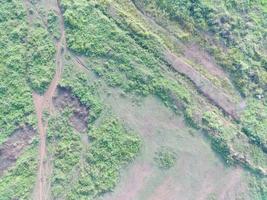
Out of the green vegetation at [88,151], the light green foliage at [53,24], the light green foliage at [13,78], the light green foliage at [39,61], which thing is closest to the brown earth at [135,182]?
the green vegetation at [88,151]

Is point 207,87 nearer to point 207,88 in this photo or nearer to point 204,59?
point 207,88

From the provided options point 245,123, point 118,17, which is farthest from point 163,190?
point 118,17

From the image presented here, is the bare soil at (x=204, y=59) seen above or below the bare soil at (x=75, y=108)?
above

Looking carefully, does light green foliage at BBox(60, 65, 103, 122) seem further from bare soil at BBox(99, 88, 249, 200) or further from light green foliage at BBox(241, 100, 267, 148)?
light green foliage at BBox(241, 100, 267, 148)

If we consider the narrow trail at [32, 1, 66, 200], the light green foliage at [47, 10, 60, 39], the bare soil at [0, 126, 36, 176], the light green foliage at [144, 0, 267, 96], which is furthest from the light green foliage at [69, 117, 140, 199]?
the light green foliage at [144, 0, 267, 96]

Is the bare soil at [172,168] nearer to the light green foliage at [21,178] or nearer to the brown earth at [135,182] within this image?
the brown earth at [135,182]

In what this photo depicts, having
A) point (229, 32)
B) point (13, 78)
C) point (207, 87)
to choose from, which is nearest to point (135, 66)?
point (207, 87)
